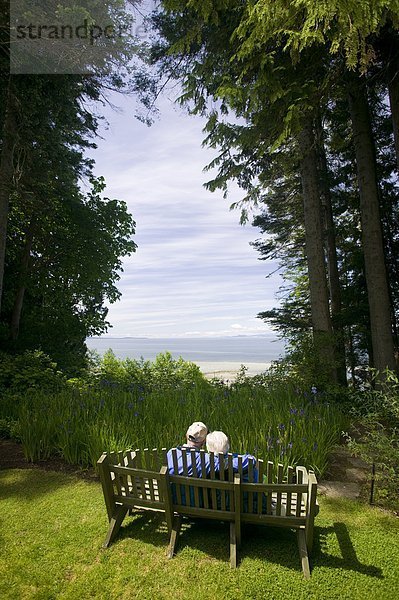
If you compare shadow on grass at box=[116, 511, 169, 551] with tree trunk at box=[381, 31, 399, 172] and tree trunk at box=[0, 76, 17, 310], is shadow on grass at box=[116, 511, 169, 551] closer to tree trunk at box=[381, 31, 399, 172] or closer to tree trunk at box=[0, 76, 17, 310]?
tree trunk at box=[0, 76, 17, 310]

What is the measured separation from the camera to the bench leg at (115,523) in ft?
10.6

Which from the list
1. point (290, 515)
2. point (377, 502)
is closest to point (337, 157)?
point (377, 502)

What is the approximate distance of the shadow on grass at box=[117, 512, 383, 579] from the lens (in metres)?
2.97

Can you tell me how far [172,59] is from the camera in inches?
333

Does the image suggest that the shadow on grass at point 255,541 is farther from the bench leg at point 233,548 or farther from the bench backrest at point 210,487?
the bench backrest at point 210,487

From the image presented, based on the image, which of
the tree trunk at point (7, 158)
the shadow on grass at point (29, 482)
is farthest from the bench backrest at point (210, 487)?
the tree trunk at point (7, 158)

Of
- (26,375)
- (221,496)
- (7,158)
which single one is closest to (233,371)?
(26,375)

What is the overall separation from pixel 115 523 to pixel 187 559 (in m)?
0.72

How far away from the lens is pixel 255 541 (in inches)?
128

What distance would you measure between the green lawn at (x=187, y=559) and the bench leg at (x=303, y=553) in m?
0.06

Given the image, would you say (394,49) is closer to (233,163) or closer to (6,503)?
(233,163)

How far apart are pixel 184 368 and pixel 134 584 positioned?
938 cm

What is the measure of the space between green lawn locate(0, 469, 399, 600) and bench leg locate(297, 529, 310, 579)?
0.06 m

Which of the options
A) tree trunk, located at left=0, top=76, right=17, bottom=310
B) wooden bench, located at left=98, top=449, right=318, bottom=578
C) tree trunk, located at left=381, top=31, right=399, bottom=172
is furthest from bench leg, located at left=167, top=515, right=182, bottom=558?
tree trunk, located at left=0, top=76, right=17, bottom=310
